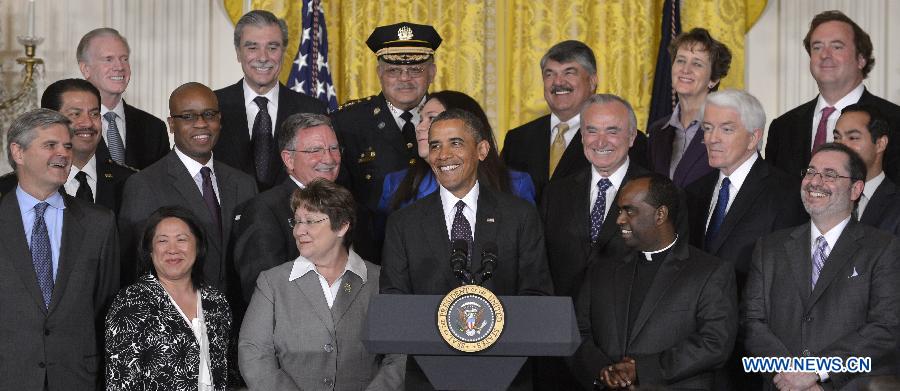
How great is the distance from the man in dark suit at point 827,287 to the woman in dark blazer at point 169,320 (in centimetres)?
204

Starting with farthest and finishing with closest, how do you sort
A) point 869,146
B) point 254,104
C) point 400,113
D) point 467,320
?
point 254,104 → point 400,113 → point 869,146 → point 467,320

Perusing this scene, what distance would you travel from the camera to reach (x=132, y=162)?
6746mm

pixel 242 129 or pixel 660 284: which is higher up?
pixel 242 129

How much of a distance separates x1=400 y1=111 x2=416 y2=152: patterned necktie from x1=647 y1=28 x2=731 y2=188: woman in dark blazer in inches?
43.2

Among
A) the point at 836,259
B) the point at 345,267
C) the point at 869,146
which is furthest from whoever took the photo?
the point at 869,146

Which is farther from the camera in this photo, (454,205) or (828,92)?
(828,92)

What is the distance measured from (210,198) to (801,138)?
2.63m

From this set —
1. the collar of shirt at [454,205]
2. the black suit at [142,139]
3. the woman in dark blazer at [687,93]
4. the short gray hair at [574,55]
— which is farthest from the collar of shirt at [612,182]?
the black suit at [142,139]

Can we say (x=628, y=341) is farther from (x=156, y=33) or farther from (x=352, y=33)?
(x=156, y=33)

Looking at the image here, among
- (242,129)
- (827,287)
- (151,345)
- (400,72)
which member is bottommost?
(151,345)

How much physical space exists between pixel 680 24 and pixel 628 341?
3158 millimetres

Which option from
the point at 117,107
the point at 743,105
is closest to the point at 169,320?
the point at 117,107

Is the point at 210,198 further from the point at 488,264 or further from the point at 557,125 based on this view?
the point at 488,264

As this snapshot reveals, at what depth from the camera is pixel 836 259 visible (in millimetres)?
5344
